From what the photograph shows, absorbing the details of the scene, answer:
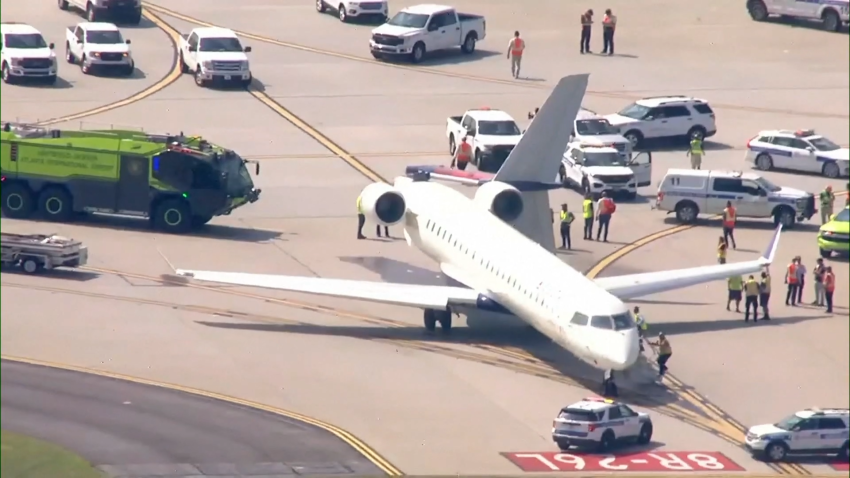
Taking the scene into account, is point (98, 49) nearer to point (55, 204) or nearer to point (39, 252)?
point (55, 204)

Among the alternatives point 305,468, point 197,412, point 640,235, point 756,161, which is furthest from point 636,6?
point 756,161

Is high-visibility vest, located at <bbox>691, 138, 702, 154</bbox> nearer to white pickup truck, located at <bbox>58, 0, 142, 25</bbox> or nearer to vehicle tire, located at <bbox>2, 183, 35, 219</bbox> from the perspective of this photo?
vehicle tire, located at <bbox>2, 183, 35, 219</bbox>

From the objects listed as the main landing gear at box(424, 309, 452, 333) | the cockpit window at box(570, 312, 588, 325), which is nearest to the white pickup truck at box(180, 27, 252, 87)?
the main landing gear at box(424, 309, 452, 333)

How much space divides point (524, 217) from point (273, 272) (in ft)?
20.9

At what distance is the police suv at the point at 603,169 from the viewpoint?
50.5 m

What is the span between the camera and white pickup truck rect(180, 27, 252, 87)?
35688 millimetres

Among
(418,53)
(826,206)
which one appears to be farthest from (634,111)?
(418,53)

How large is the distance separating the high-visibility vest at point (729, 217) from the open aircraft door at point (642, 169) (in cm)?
556

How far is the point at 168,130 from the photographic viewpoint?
138ft

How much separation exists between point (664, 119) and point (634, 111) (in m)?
1.07

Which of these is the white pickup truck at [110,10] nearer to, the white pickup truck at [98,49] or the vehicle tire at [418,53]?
the white pickup truck at [98,49]

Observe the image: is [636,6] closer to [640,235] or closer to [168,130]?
[168,130]

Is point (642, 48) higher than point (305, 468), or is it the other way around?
point (642, 48)

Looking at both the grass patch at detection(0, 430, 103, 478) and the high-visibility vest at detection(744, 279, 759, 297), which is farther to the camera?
the high-visibility vest at detection(744, 279, 759, 297)
